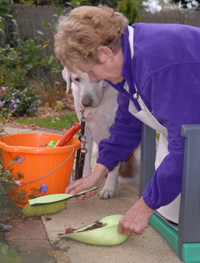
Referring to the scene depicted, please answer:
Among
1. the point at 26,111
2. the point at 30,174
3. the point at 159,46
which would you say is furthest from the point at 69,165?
the point at 26,111

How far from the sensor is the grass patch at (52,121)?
17.8ft

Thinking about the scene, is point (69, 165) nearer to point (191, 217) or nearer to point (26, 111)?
point (191, 217)

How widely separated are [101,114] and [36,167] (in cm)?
88

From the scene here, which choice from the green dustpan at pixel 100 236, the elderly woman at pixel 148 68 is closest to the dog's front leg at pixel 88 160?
the green dustpan at pixel 100 236

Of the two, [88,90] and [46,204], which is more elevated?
[88,90]

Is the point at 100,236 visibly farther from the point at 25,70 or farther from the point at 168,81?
the point at 25,70

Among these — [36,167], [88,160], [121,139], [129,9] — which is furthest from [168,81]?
[129,9]

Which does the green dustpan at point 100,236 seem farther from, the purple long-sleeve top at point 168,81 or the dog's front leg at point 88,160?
the dog's front leg at point 88,160

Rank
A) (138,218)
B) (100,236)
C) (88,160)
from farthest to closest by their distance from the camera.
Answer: (88,160)
(100,236)
(138,218)

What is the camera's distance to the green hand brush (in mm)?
2241

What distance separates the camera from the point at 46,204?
2283 mm

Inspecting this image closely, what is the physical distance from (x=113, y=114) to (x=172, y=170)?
4.77 ft

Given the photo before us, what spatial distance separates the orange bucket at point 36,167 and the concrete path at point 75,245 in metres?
0.19

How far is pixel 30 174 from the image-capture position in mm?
2445
